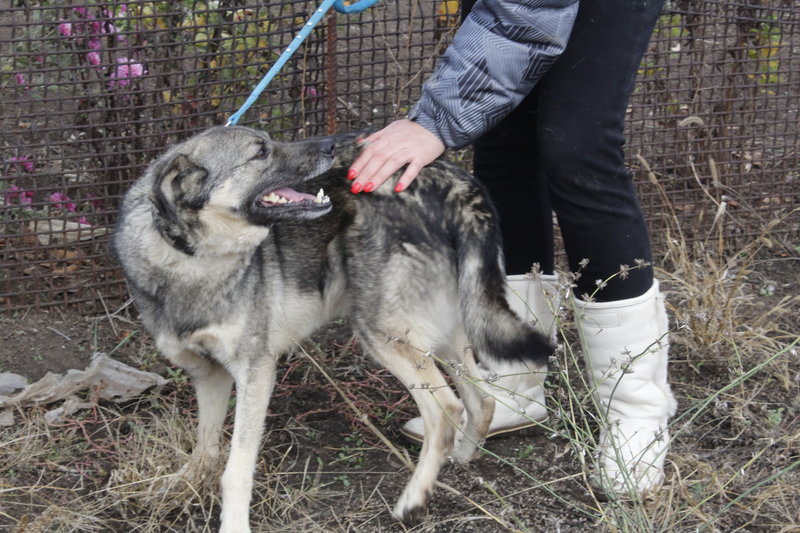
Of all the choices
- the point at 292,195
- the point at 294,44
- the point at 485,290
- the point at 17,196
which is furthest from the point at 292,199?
the point at 17,196

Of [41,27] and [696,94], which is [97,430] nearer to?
[41,27]

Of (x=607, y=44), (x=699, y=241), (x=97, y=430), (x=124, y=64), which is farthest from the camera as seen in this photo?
(x=699, y=241)

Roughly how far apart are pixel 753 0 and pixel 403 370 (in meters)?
2.84

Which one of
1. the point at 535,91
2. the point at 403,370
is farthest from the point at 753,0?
the point at 403,370

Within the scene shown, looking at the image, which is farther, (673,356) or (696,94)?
(696,94)

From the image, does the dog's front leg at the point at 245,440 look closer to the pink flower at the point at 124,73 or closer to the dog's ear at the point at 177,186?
the dog's ear at the point at 177,186

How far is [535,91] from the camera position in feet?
10.00

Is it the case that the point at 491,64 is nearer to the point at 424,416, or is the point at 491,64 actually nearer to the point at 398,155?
the point at 398,155

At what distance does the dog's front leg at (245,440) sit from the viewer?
9.56 feet

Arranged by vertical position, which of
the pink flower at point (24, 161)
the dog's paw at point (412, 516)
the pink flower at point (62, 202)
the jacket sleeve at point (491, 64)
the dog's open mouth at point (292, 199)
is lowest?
the dog's paw at point (412, 516)

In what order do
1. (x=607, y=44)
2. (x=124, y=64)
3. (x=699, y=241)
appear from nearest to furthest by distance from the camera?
1. (x=607, y=44)
2. (x=124, y=64)
3. (x=699, y=241)

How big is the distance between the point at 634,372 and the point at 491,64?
1.04 meters

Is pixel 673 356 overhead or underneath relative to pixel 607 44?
underneath

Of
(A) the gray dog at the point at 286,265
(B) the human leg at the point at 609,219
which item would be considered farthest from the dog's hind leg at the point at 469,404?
(B) the human leg at the point at 609,219
